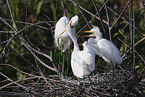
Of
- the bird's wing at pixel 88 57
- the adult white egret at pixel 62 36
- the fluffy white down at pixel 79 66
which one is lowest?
the fluffy white down at pixel 79 66

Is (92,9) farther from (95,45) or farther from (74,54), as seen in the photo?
(74,54)

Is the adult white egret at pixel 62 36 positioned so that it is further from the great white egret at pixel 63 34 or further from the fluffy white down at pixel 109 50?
the fluffy white down at pixel 109 50

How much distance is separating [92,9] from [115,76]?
1.81 meters

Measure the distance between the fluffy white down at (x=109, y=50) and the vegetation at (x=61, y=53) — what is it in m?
0.09

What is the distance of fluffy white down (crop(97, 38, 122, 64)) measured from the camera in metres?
2.12

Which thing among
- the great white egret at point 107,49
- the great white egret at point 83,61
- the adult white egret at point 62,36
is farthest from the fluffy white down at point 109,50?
the adult white egret at point 62,36

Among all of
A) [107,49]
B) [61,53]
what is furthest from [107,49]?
[61,53]

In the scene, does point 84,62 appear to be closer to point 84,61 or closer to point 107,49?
point 84,61

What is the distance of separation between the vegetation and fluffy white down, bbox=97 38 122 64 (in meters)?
0.09

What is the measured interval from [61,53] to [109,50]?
3.47ft

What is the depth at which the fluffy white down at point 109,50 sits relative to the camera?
2125mm

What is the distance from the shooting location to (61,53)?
10.1 ft

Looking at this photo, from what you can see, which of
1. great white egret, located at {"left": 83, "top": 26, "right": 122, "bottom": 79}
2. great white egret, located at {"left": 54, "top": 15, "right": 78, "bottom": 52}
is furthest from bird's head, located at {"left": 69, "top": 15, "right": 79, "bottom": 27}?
great white egret, located at {"left": 83, "top": 26, "right": 122, "bottom": 79}

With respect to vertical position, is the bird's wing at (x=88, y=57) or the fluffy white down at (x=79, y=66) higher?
the bird's wing at (x=88, y=57)
